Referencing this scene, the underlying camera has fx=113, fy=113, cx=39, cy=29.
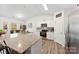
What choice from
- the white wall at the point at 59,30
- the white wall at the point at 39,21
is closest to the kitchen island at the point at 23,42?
the white wall at the point at 39,21

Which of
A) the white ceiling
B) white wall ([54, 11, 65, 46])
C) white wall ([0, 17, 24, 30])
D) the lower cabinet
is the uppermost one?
the white ceiling

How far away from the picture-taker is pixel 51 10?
1.74 m

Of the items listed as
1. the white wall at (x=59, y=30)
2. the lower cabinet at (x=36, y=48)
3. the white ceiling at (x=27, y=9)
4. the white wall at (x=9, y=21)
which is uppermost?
the white ceiling at (x=27, y=9)

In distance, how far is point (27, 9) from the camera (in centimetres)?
175

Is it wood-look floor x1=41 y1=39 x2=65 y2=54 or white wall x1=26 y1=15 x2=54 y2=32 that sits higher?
white wall x1=26 y1=15 x2=54 y2=32

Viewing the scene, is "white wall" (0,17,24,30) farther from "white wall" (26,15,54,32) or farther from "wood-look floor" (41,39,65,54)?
"wood-look floor" (41,39,65,54)

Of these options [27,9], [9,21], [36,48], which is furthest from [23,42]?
[27,9]

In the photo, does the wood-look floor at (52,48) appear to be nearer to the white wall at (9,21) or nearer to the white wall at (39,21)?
the white wall at (39,21)

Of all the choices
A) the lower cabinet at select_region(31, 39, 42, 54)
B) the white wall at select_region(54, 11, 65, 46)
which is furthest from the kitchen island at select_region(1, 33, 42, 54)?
the white wall at select_region(54, 11, 65, 46)

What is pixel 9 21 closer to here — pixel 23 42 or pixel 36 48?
pixel 23 42

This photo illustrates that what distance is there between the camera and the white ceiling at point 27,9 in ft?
5.67

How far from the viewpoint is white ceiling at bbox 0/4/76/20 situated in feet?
5.67

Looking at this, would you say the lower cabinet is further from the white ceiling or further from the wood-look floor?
the white ceiling
